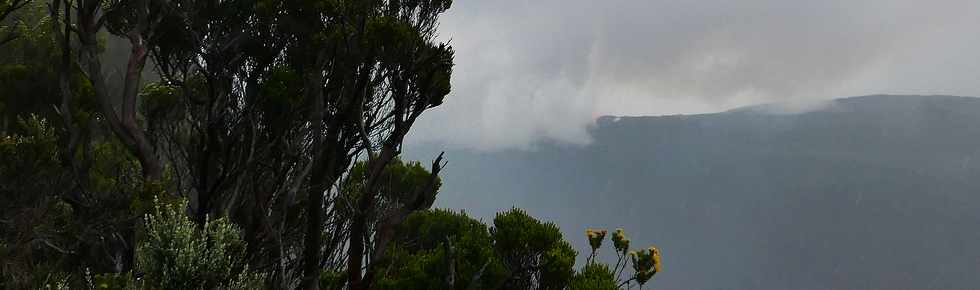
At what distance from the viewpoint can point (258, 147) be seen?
27.1 ft

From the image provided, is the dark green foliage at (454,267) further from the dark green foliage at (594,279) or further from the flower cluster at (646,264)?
the flower cluster at (646,264)

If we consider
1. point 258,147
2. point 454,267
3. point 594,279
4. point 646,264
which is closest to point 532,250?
point 594,279

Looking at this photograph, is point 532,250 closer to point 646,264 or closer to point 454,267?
point 454,267

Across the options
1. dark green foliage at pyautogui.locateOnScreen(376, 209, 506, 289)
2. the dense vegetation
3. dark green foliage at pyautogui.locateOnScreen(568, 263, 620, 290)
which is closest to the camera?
the dense vegetation

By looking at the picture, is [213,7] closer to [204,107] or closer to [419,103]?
[204,107]

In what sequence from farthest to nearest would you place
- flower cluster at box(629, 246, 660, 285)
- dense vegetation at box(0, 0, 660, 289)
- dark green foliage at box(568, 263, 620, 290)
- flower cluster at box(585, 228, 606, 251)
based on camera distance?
flower cluster at box(585, 228, 606, 251) < flower cluster at box(629, 246, 660, 285) < dark green foliage at box(568, 263, 620, 290) < dense vegetation at box(0, 0, 660, 289)

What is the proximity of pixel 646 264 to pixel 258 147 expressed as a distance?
22.9 ft

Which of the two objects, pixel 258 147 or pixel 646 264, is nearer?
pixel 258 147

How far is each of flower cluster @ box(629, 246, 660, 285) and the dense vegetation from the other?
1.79m

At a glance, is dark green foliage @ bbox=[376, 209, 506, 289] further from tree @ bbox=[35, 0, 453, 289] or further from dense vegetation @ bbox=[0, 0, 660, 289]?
tree @ bbox=[35, 0, 453, 289]

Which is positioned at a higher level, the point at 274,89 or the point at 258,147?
the point at 274,89

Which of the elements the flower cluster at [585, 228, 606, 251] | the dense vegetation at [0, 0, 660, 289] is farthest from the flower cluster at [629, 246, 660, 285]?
the dense vegetation at [0, 0, 660, 289]

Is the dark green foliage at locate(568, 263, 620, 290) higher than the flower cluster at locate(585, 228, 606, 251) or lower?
lower

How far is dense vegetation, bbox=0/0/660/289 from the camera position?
6652 millimetres
